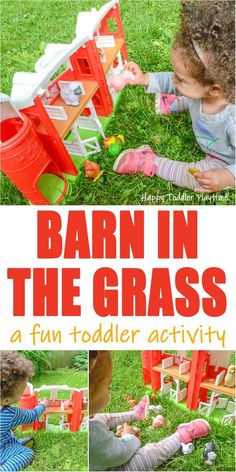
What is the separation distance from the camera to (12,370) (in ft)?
4.06

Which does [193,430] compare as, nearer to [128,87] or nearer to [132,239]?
[132,239]

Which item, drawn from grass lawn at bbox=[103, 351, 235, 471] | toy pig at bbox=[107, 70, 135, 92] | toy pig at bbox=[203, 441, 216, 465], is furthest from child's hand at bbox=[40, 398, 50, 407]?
toy pig at bbox=[107, 70, 135, 92]

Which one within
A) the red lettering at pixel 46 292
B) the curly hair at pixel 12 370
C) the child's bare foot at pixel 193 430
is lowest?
the child's bare foot at pixel 193 430

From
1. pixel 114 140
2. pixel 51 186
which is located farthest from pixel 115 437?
pixel 114 140

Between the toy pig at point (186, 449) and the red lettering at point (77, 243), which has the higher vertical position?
the red lettering at point (77, 243)

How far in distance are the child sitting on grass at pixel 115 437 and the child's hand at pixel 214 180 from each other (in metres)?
0.45

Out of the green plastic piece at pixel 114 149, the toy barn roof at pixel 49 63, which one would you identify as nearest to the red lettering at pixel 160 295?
the green plastic piece at pixel 114 149

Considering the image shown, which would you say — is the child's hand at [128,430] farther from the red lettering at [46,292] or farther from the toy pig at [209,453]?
the red lettering at [46,292]

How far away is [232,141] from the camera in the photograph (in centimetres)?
133

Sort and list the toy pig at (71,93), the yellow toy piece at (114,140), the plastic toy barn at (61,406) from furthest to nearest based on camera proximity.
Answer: the yellow toy piece at (114,140)
the toy pig at (71,93)
the plastic toy barn at (61,406)

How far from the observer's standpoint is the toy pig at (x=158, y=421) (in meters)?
1.26

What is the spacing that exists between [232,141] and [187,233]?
0.25m

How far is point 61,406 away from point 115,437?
0.13 m

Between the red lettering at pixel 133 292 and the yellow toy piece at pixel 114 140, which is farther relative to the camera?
the yellow toy piece at pixel 114 140
